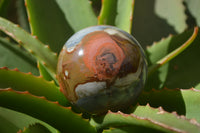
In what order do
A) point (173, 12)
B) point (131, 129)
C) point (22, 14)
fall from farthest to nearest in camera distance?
1. point (22, 14)
2. point (173, 12)
3. point (131, 129)

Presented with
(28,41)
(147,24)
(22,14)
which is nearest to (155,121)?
(28,41)

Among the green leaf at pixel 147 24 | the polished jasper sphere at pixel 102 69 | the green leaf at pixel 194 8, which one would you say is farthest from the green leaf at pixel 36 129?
the green leaf at pixel 194 8

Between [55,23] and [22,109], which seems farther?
[55,23]

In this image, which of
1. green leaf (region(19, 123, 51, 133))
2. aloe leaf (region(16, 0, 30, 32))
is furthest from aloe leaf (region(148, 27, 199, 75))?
aloe leaf (region(16, 0, 30, 32))

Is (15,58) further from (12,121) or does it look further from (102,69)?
(102,69)

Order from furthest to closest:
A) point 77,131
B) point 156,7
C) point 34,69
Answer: point 156,7 → point 34,69 → point 77,131

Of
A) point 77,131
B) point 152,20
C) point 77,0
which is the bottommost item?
point 77,131

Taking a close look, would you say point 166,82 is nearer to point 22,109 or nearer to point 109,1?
point 109,1

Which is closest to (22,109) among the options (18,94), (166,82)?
(18,94)
